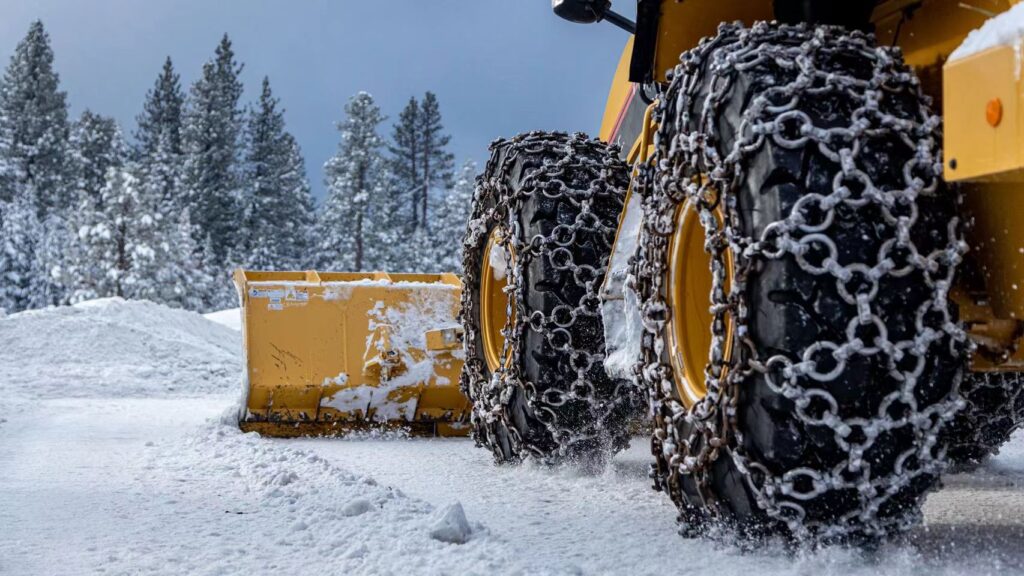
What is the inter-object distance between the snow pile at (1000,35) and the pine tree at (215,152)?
4837 centimetres

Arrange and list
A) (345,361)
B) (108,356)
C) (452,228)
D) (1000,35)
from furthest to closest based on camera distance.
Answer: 1. (452,228)
2. (108,356)
3. (345,361)
4. (1000,35)

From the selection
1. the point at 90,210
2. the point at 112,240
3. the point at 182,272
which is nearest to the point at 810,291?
the point at 112,240

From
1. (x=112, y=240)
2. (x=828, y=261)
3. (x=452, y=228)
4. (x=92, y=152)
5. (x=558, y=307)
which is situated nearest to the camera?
(x=828, y=261)

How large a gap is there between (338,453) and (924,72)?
3.63 m

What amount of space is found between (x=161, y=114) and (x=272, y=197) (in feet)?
40.6

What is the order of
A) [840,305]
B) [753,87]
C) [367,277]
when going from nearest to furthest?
[840,305] < [753,87] < [367,277]

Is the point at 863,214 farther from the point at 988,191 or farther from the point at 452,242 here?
the point at 452,242

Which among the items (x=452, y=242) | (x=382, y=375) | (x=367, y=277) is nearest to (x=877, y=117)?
(x=382, y=375)

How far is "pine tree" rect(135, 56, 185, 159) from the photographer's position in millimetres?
55812

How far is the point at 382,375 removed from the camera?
637 cm

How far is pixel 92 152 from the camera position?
54.9m

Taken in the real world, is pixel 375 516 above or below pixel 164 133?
below

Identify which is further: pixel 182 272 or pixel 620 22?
pixel 182 272

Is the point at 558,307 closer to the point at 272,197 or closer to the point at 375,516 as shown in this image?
the point at 375,516
